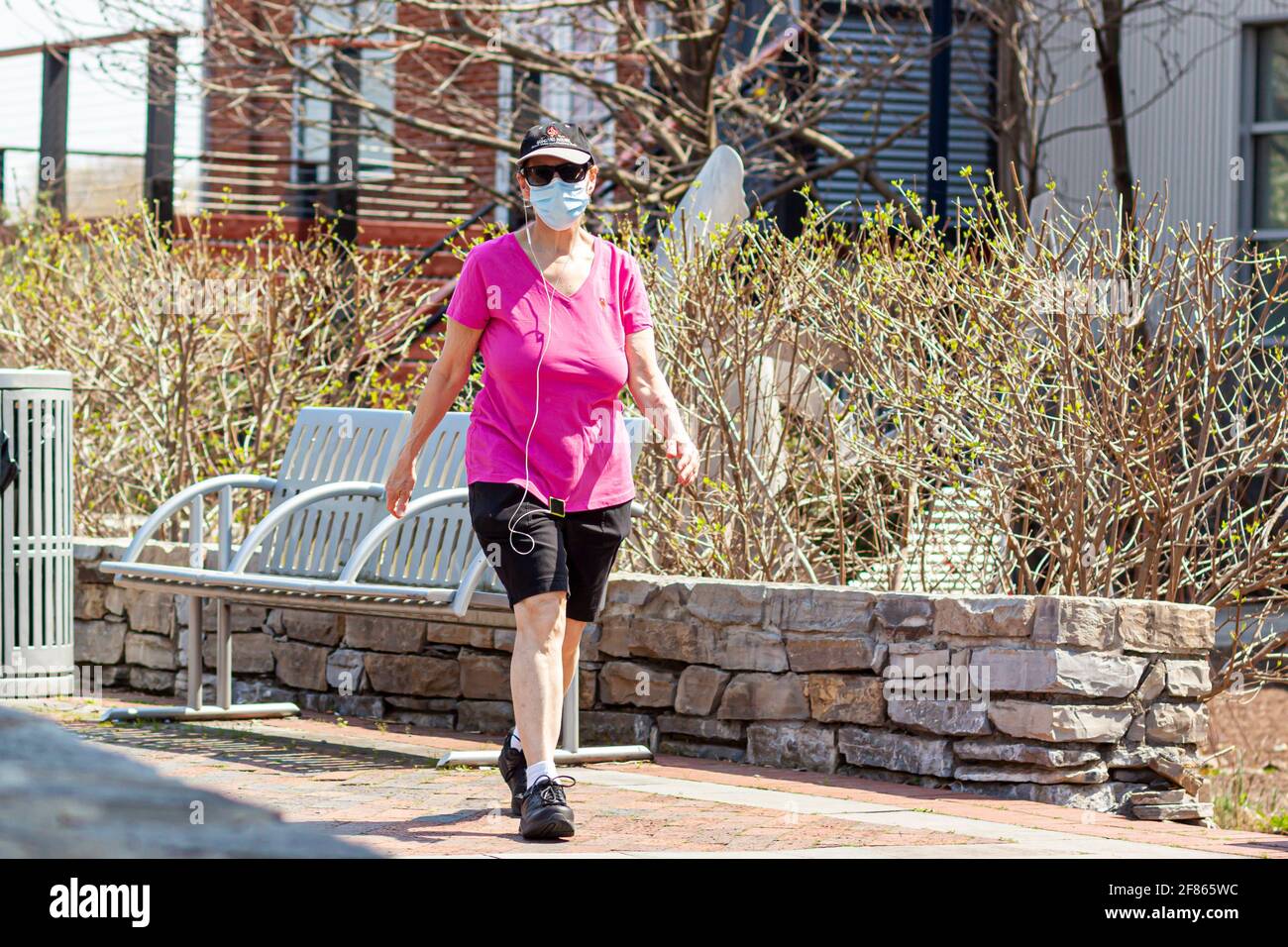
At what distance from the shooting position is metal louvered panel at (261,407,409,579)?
22.9 ft

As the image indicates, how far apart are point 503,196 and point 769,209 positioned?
2.32 m

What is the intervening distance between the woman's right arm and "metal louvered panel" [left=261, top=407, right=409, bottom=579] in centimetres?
180

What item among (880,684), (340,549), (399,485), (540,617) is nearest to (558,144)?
(399,485)

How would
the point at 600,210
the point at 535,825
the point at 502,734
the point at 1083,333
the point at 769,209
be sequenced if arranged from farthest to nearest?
1. the point at 769,209
2. the point at 600,210
3. the point at 502,734
4. the point at 1083,333
5. the point at 535,825

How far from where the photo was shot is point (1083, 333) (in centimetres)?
617

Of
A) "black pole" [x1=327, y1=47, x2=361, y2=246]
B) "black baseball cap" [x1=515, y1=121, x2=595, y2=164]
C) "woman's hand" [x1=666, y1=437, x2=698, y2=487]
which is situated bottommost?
"woman's hand" [x1=666, y1=437, x2=698, y2=487]

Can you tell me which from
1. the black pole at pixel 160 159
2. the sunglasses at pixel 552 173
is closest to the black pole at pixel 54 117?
the black pole at pixel 160 159

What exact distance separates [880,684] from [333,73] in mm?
7319

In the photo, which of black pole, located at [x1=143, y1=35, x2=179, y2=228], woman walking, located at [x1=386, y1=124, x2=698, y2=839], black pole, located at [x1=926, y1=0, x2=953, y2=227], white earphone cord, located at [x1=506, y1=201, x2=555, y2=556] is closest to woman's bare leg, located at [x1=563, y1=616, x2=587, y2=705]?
woman walking, located at [x1=386, y1=124, x2=698, y2=839]

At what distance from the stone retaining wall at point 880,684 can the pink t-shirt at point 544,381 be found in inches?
56.1

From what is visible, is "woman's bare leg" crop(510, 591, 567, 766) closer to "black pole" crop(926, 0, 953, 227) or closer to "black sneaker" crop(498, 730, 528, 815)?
"black sneaker" crop(498, 730, 528, 815)

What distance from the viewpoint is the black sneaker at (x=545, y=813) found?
4.52 m
